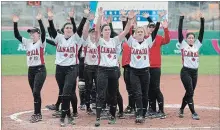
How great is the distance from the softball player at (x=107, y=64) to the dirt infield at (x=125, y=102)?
588 mm

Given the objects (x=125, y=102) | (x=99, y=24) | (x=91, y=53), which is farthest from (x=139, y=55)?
(x=125, y=102)

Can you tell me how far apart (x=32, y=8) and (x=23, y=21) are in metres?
1.30

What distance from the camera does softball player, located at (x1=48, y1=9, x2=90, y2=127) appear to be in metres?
8.80

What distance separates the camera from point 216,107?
450 inches

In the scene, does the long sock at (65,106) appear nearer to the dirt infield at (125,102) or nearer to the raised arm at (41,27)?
the dirt infield at (125,102)

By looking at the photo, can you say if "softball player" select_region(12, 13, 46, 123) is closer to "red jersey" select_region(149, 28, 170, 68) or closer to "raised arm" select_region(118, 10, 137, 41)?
"raised arm" select_region(118, 10, 137, 41)

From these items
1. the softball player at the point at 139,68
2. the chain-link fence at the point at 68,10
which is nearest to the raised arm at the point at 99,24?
the softball player at the point at 139,68

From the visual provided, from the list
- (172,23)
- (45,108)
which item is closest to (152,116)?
(45,108)

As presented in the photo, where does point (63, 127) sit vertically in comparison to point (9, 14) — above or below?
below

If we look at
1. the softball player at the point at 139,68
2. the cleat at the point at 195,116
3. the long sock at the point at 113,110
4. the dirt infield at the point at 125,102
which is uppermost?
the softball player at the point at 139,68

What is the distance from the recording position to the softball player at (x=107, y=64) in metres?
8.76

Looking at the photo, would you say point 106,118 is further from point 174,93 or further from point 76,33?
point 174,93

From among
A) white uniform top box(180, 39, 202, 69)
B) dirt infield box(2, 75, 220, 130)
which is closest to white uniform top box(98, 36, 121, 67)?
dirt infield box(2, 75, 220, 130)

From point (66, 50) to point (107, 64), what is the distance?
854 millimetres
